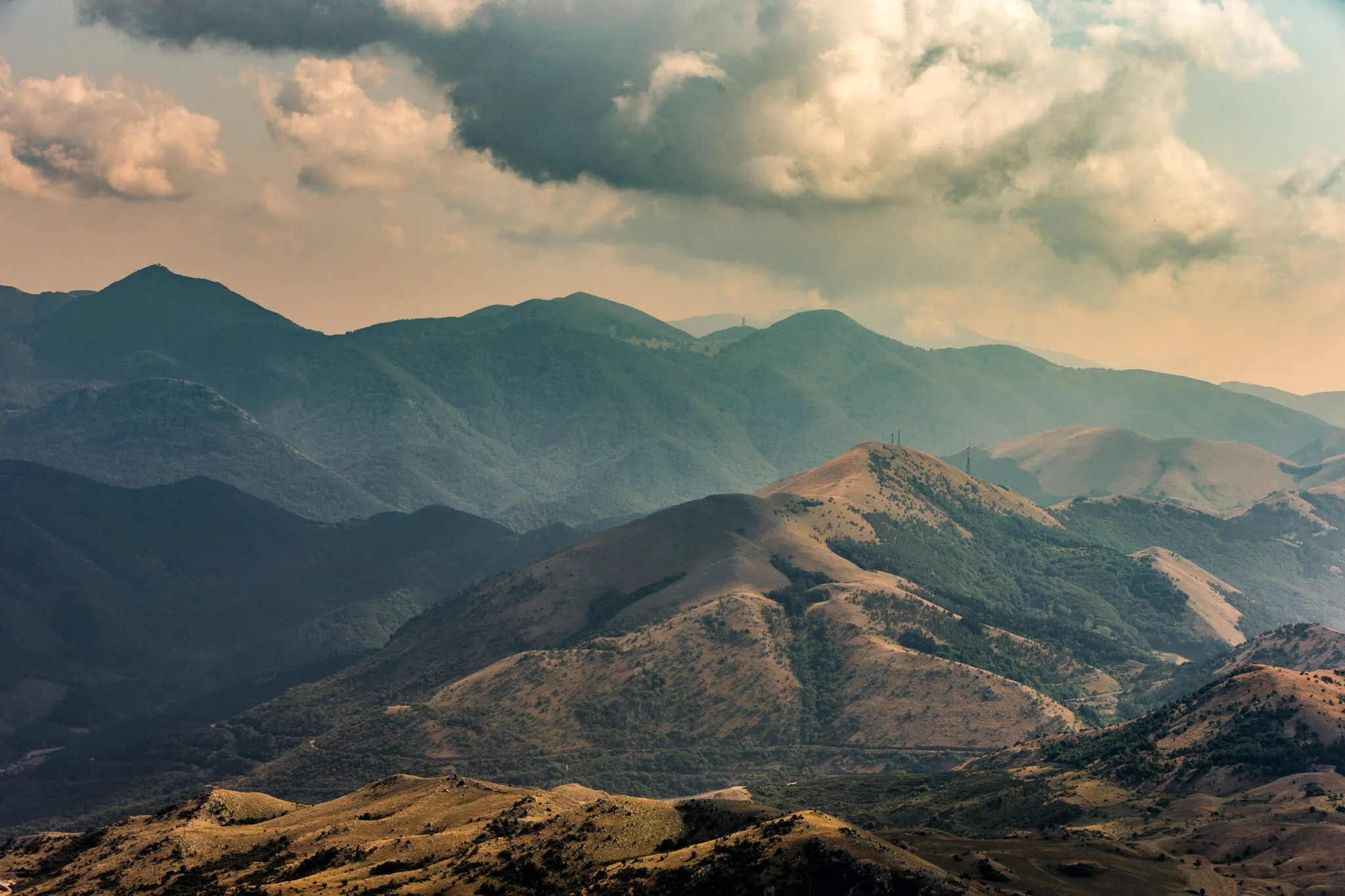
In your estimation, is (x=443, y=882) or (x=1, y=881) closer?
(x=443, y=882)

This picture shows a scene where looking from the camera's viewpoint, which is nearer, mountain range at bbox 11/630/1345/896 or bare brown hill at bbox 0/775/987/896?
bare brown hill at bbox 0/775/987/896

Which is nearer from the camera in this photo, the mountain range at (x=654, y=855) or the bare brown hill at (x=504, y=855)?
the bare brown hill at (x=504, y=855)

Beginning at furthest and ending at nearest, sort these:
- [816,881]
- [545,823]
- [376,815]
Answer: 1. [376,815]
2. [545,823]
3. [816,881]

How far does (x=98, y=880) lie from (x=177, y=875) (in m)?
14.8

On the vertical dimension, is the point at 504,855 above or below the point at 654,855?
below

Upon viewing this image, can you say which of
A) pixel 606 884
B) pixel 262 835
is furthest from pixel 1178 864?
pixel 262 835

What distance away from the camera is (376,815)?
191m

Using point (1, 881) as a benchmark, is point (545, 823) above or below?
above

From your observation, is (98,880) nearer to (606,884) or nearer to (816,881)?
(606,884)

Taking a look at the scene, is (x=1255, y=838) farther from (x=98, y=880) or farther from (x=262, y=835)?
(x=98, y=880)

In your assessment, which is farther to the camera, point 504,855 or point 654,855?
point 504,855

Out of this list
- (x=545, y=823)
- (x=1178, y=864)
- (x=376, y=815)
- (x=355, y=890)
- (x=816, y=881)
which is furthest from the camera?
(x=376, y=815)

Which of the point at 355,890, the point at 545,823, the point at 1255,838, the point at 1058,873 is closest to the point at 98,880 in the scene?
the point at 355,890

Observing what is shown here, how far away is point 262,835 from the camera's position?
186875 mm
